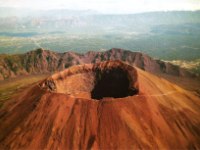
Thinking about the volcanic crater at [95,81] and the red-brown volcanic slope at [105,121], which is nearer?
the red-brown volcanic slope at [105,121]

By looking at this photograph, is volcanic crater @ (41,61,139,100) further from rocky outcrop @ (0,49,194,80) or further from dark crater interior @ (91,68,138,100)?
rocky outcrop @ (0,49,194,80)

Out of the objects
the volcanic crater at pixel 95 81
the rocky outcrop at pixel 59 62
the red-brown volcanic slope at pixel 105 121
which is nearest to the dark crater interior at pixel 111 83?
the volcanic crater at pixel 95 81

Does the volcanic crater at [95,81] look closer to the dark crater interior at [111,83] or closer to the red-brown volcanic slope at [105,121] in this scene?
the dark crater interior at [111,83]

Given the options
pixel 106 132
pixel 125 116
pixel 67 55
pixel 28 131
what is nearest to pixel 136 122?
pixel 125 116

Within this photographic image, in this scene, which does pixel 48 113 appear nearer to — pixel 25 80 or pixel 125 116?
pixel 125 116

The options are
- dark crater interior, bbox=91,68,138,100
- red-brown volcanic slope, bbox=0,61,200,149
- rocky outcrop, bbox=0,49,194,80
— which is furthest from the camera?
rocky outcrop, bbox=0,49,194,80

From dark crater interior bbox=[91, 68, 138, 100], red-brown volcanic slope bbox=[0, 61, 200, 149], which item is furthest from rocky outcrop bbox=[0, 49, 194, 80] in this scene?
red-brown volcanic slope bbox=[0, 61, 200, 149]
